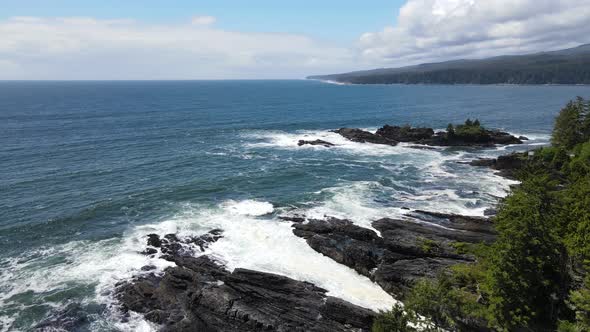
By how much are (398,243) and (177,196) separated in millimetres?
37278

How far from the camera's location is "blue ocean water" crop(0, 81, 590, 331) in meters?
40.9

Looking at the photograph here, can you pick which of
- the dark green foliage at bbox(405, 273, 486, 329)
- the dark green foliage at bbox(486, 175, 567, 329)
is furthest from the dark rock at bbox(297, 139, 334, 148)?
the dark green foliage at bbox(405, 273, 486, 329)

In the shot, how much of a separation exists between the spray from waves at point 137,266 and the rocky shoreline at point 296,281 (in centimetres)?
131

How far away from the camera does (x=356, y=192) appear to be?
6706 centimetres

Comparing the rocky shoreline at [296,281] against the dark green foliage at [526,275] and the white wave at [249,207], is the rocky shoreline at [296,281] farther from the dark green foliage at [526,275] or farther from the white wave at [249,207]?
the dark green foliage at [526,275]

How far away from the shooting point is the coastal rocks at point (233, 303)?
33.9 meters

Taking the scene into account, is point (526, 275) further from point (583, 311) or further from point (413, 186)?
point (413, 186)

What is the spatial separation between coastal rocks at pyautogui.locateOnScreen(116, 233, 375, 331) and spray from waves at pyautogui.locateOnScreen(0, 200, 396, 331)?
178cm

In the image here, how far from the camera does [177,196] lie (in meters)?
64.5

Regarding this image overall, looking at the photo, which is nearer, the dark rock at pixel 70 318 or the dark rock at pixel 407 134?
the dark rock at pixel 70 318

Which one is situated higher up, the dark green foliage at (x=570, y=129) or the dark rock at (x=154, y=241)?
the dark green foliage at (x=570, y=129)

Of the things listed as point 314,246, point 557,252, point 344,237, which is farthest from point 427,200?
point 557,252

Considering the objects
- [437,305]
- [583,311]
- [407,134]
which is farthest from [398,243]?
[407,134]

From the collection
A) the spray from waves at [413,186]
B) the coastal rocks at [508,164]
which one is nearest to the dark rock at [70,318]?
the spray from waves at [413,186]
